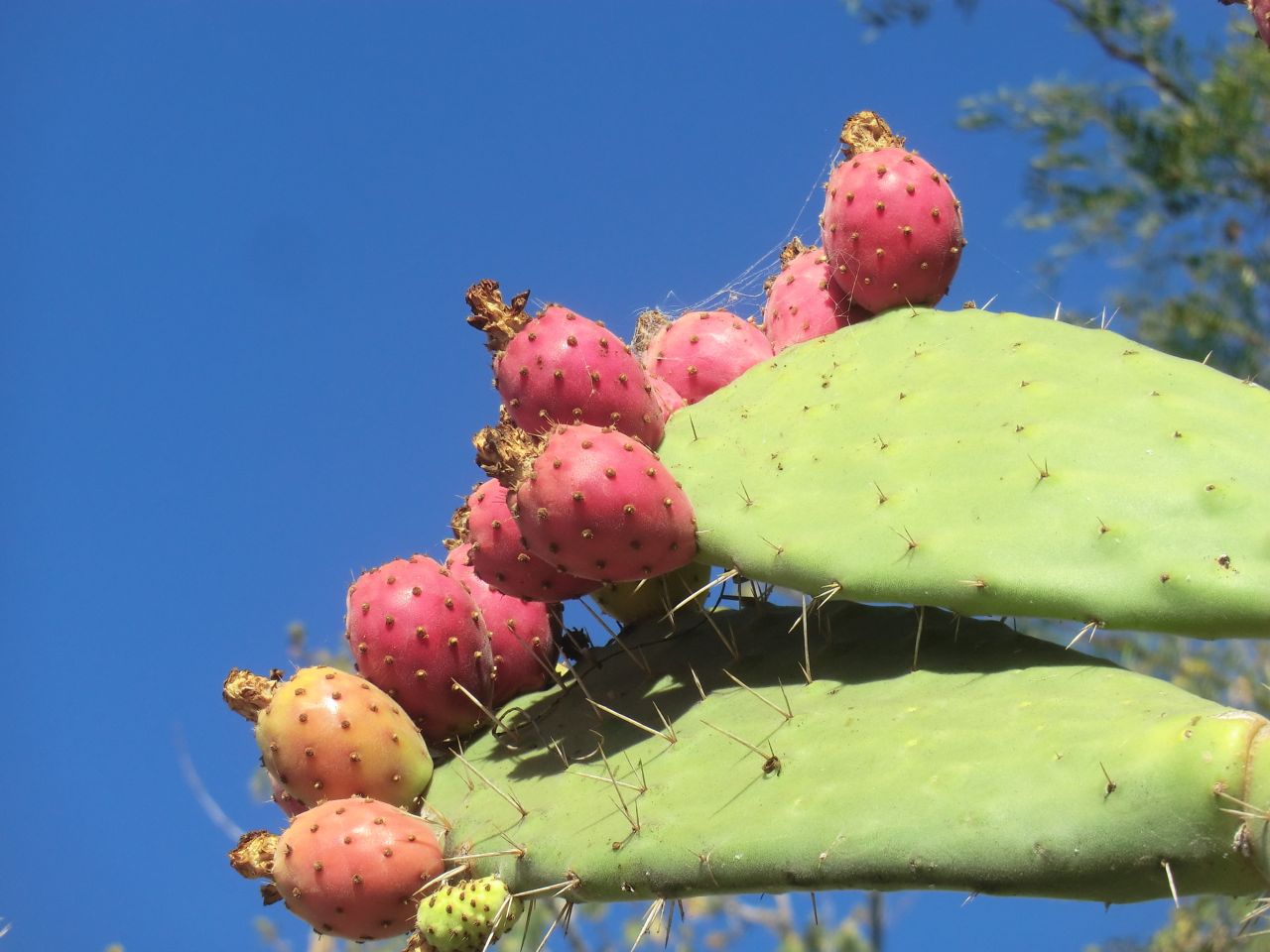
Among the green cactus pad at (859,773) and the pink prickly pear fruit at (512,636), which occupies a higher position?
the pink prickly pear fruit at (512,636)

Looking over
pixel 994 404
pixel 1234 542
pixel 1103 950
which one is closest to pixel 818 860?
pixel 1234 542

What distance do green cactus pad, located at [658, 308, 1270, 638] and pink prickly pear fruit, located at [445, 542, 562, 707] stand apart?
356 millimetres

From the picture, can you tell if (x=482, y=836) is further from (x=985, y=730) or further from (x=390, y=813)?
(x=985, y=730)

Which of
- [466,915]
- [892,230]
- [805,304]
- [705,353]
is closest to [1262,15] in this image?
[892,230]

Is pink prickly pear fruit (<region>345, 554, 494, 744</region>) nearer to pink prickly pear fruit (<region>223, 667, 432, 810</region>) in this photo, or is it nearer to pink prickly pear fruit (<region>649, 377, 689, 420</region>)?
pink prickly pear fruit (<region>223, 667, 432, 810</region>)

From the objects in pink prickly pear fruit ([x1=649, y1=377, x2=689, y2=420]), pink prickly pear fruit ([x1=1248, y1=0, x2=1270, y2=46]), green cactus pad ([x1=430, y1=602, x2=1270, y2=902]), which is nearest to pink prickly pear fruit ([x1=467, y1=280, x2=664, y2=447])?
pink prickly pear fruit ([x1=649, y1=377, x2=689, y2=420])

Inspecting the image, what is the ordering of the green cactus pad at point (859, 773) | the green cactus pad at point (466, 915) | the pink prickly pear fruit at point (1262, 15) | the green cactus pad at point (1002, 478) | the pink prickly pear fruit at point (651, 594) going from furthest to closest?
the pink prickly pear fruit at point (651, 594)
the pink prickly pear fruit at point (1262, 15)
the green cactus pad at point (466, 915)
the green cactus pad at point (1002, 478)
the green cactus pad at point (859, 773)

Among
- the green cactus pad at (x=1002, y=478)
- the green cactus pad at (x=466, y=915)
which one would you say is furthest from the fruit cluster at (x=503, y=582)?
the green cactus pad at (x=1002, y=478)

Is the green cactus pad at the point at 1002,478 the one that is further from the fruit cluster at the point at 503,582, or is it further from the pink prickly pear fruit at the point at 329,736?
the pink prickly pear fruit at the point at 329,736

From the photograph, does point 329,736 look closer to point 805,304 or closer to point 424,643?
point 424,643

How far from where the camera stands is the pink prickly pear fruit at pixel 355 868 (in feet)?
6.44

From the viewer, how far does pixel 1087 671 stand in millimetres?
1680

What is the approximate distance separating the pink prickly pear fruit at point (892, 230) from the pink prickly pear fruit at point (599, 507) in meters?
0.63

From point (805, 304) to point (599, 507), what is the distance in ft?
2.85
